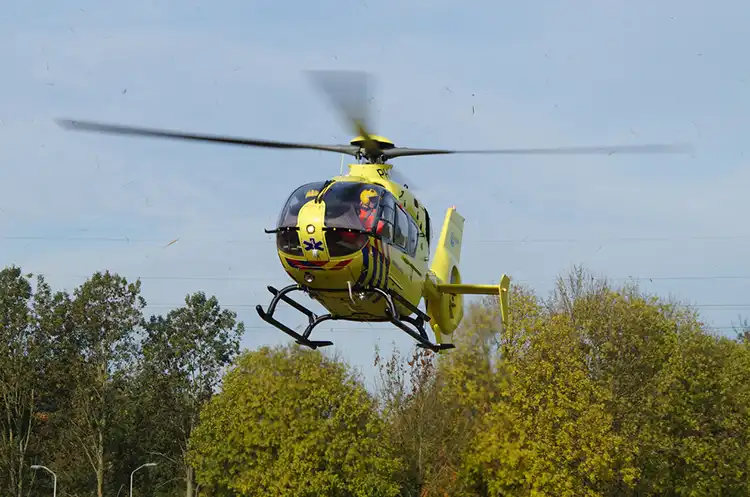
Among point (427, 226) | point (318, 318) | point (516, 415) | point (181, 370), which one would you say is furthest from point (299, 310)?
point (181, 370)

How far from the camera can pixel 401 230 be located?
22141 mm

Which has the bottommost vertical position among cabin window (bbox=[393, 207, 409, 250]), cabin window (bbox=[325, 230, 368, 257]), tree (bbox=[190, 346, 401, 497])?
tree (bbox=[190, 346, 401, 497])

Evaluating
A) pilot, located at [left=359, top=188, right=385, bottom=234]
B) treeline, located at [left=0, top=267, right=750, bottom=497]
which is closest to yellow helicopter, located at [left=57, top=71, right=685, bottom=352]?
pilot, located at [left=359, top=188, right=385, bottom=234]

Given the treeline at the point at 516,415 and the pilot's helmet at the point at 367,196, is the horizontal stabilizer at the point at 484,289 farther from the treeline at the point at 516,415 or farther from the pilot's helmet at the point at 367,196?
the treeline at the point at 516,415

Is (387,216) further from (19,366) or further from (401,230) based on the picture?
(19,366)

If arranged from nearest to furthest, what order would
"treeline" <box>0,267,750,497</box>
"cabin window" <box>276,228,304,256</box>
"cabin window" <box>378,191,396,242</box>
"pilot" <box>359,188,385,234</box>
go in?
1. "cabin window" <box>276,228,304,256</box>
2. "pilot" <box>359,188,385,234</box>
3. "cabin window" <box>378,191,396,242</box>
4. "treeline" <box>0,267,750,497</box>

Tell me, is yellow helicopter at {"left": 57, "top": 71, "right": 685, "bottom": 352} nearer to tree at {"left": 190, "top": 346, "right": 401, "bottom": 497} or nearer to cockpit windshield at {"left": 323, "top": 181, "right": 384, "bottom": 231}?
cockpit windshield at {"left": 323, "top": 181, "right": 384, "bottom": 231}

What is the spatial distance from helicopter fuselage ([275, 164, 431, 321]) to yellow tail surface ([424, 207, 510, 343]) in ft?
12.0

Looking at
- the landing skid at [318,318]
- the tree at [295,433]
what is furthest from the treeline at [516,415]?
the landing skid at [318,318]

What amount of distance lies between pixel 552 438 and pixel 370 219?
1084 inches

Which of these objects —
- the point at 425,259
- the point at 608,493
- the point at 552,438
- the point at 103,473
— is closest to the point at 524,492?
the point at 552,438

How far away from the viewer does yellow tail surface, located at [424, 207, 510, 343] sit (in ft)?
83.8

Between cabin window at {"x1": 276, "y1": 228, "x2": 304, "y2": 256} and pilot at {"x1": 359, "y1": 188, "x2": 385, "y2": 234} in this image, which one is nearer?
cabin window at {"x1": 276, "y1": 228, "x2": 304, "y2": 256}

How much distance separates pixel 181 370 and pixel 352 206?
2027 inches
